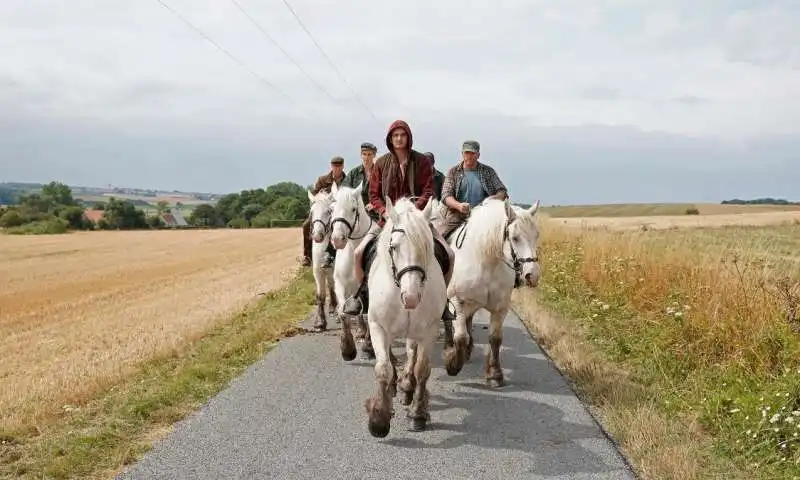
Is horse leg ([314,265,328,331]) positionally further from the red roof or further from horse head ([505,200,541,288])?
the red roof

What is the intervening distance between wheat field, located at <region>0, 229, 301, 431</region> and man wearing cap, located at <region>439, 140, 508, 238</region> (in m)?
4.77

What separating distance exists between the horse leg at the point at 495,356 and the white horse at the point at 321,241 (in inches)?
132

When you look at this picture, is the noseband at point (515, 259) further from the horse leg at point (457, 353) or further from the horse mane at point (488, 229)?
the horse leg at point (457, 353)

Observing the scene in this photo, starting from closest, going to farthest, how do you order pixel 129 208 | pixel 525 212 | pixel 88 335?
pixel 525 212
pixel 88 335
pixel 129 208

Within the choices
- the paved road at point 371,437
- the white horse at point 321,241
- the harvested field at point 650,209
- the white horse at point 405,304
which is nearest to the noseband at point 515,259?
the white horse at point 405,304

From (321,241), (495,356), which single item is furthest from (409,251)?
(321,241)

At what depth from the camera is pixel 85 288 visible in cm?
2498

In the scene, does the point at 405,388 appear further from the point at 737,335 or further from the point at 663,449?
the point at 737,335

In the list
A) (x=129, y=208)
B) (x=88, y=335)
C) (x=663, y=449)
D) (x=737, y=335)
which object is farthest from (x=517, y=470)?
(x=129, y=208)

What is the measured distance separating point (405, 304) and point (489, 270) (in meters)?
2.68

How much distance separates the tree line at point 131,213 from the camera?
245ft

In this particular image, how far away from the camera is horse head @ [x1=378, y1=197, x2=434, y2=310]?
6125mm

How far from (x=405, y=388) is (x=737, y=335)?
Result: 152 inches

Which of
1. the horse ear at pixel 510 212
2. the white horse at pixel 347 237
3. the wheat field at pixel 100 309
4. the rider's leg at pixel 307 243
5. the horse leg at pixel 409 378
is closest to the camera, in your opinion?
the horse leg at pixel 409 378
